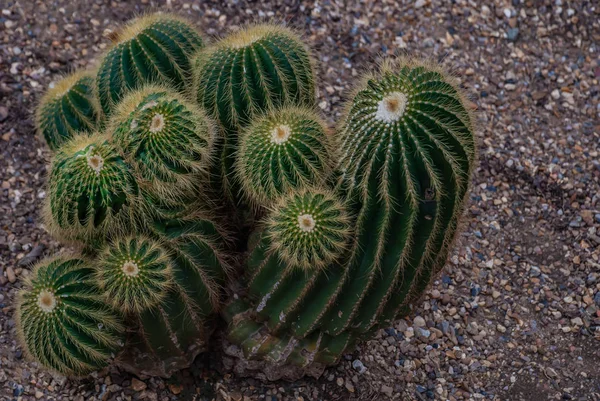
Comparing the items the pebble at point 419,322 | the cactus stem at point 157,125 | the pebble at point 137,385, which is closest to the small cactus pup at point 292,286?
the pebble at point 137,385

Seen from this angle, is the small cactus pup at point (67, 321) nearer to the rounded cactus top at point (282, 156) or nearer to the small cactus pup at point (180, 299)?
the small cactus pup at point (180, 299)

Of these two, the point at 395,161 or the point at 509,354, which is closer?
the point at 395,161

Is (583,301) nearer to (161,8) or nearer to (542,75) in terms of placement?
(542,75)

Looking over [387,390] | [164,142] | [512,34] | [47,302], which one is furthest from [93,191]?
[512,34]

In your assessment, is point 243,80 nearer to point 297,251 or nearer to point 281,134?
point 281,134

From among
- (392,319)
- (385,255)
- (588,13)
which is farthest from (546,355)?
(588,13)
